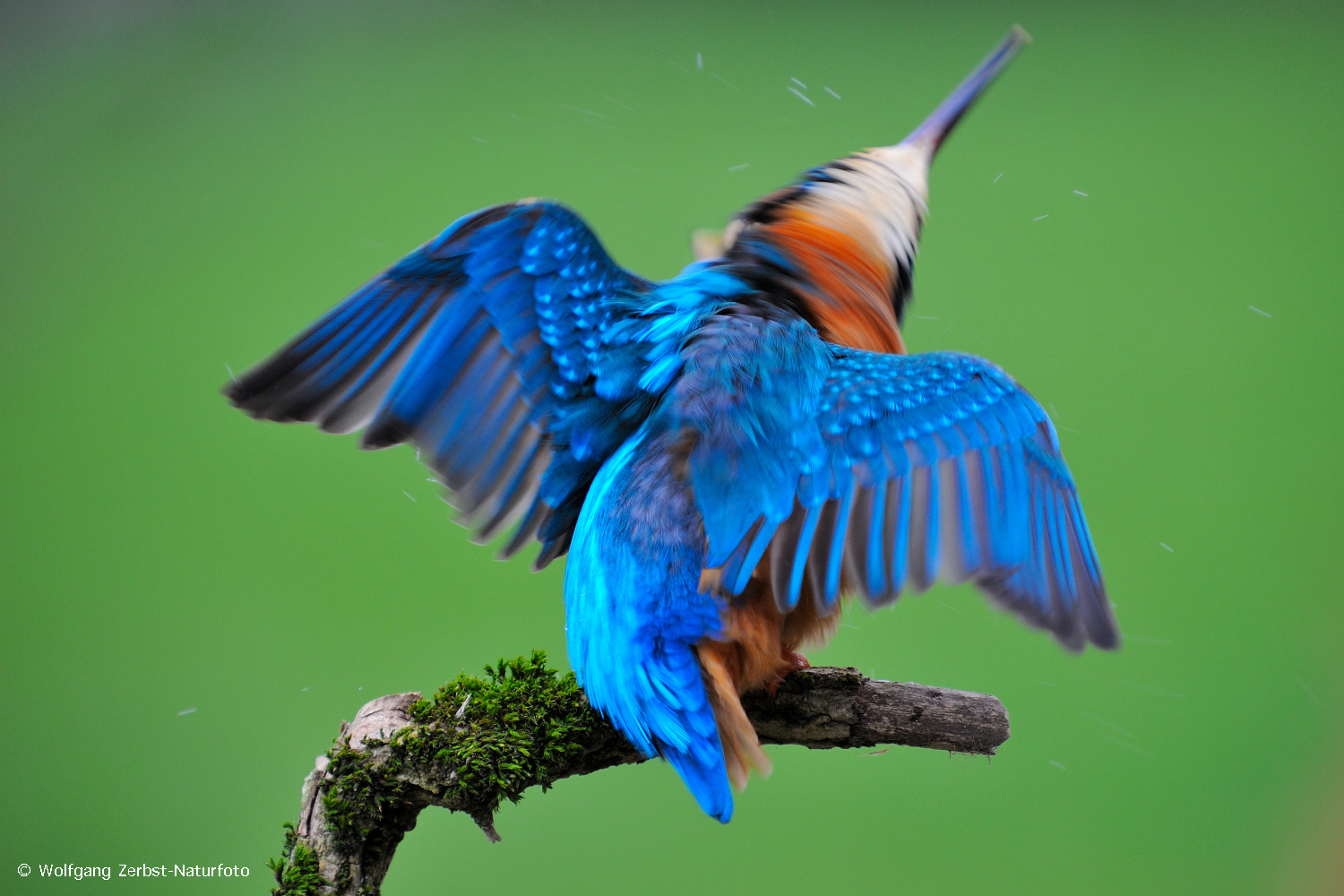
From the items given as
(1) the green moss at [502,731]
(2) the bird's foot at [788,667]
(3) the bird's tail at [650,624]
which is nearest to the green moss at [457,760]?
(1) the green moss at [502,731]

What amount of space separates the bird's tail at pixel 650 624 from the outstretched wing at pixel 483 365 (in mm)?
188

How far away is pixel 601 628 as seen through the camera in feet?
3.88

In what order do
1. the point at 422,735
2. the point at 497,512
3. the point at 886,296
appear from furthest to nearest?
the point at 886,296, the point at 497,512, the point at 422,735

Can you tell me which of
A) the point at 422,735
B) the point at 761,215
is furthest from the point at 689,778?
the point at 761,215

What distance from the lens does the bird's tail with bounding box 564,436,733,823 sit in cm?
110

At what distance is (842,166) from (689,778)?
1.14m

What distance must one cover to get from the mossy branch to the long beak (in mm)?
1162

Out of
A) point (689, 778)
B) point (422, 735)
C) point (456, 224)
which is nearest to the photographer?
point (689, 778)

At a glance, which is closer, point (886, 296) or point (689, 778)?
point (689, 778)

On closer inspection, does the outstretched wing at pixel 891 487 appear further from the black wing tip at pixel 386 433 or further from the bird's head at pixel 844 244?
the black wing tip at pixel 386 433

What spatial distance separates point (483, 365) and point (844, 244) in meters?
0.62

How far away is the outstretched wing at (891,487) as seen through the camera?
1169 millimetres

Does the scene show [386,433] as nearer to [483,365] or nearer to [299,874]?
[483,365]

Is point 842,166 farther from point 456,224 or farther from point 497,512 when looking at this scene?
point 497,512
